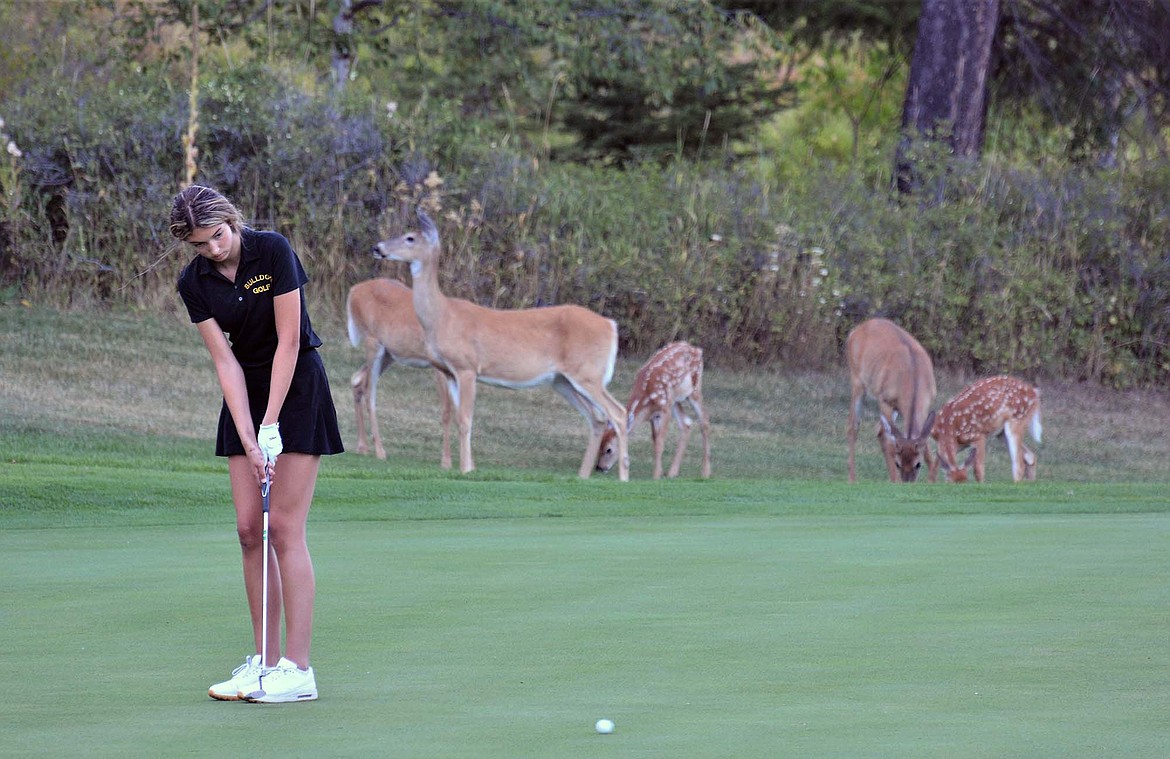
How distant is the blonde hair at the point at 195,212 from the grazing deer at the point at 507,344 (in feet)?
32.1

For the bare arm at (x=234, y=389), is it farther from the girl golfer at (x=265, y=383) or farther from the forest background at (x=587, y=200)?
the forest background at (x=587, y=200)

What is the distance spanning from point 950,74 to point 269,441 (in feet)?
64.8

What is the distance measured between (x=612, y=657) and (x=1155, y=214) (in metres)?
19.2

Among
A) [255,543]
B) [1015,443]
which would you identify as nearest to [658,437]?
[1015,443]

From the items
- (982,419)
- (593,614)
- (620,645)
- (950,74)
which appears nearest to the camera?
(620,645)

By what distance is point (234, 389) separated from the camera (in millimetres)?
5145

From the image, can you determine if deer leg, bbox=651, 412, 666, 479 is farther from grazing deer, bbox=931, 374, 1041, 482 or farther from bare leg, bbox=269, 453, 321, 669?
bare leg, bbox=269, 453, 321, 669

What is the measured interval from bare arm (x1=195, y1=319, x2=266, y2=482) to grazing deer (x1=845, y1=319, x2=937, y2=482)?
35.5 feet

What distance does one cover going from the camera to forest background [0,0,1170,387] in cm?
2058

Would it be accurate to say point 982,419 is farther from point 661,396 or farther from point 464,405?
point 464,405

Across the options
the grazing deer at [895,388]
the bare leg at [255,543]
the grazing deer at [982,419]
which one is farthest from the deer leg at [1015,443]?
the bare leg at [255,543]

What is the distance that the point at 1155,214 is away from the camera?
75.5 feet

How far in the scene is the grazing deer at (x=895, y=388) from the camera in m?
15.4

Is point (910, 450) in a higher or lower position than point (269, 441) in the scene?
lower
